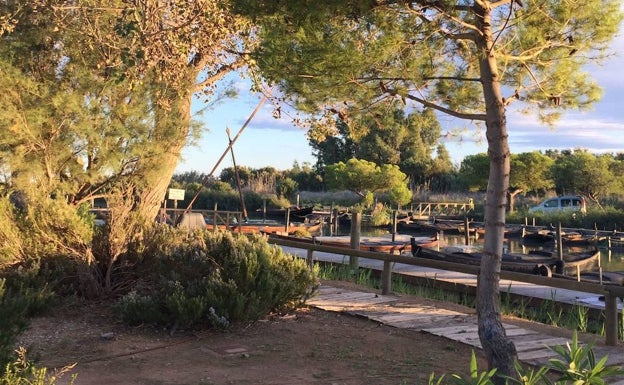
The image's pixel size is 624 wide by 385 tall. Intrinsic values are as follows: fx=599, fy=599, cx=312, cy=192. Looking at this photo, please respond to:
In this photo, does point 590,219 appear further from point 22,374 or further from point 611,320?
point 22,374

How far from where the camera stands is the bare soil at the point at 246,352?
4609mm

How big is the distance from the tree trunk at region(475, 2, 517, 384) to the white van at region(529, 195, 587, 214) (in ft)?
107

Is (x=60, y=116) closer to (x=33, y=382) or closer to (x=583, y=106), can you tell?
(x=33, y=382)

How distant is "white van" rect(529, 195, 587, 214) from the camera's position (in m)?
34.4

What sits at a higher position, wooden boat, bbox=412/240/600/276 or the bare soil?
wooden boat, bbox=412/240/600/276

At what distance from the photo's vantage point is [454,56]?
16.3ft

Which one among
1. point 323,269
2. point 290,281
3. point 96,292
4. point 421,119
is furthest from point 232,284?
point 323,269

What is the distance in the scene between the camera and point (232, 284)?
6.16 m

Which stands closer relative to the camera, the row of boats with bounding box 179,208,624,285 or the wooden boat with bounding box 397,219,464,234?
the row of boats with bounding box 179,208,624,285

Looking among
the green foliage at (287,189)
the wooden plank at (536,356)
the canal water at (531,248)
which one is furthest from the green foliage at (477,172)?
the wooden plank at (536,356)

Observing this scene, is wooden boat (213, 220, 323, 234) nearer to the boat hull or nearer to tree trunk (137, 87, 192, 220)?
the boat hull

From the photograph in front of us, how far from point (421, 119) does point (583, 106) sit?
4.41ft

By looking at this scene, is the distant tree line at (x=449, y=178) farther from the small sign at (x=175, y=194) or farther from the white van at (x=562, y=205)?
the small sign at (x=175, y=194)

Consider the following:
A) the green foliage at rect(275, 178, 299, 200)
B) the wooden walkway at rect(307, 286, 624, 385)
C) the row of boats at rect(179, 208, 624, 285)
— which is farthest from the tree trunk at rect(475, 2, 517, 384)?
the green foliage at rect(275, 178, 299, 200)
